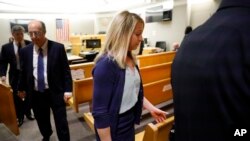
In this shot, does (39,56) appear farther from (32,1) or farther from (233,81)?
(32,1)

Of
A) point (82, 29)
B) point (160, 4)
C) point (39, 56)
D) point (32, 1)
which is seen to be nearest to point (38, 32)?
point (39, 56)

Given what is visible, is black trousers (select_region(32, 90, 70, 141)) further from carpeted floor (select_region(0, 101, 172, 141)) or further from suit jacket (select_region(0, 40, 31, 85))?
suit jacket (select_region(0, 40, 31, 85))

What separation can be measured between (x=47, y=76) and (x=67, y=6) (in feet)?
25.3

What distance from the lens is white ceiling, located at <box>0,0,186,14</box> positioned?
313 inches

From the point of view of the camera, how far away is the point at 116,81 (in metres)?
1.27

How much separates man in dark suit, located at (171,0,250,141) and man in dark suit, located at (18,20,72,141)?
Answer: 1.76m

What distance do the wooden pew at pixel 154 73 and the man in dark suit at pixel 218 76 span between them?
2644mm

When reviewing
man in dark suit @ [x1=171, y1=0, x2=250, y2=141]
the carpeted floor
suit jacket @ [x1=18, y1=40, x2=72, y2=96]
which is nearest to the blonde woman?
man in dark suit @ [x1=171, y1=0, x2=250, y2=141]

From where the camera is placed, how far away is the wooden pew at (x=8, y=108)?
→ 2648 mm

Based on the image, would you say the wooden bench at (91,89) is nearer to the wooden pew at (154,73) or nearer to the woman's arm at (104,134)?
the wooden pew at (154,73)

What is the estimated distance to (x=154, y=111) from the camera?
160 centimetres

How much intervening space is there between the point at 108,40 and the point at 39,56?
48.3 inches

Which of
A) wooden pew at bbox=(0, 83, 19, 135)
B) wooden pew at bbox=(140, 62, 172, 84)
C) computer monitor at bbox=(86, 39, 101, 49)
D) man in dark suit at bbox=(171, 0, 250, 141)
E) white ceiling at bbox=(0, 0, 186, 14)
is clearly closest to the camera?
man in dark suit at bbox=(171, 0, 250, 141)

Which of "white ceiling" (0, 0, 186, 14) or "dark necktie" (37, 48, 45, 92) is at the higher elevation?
"white ceiling" (0, 0, 186, 14)
